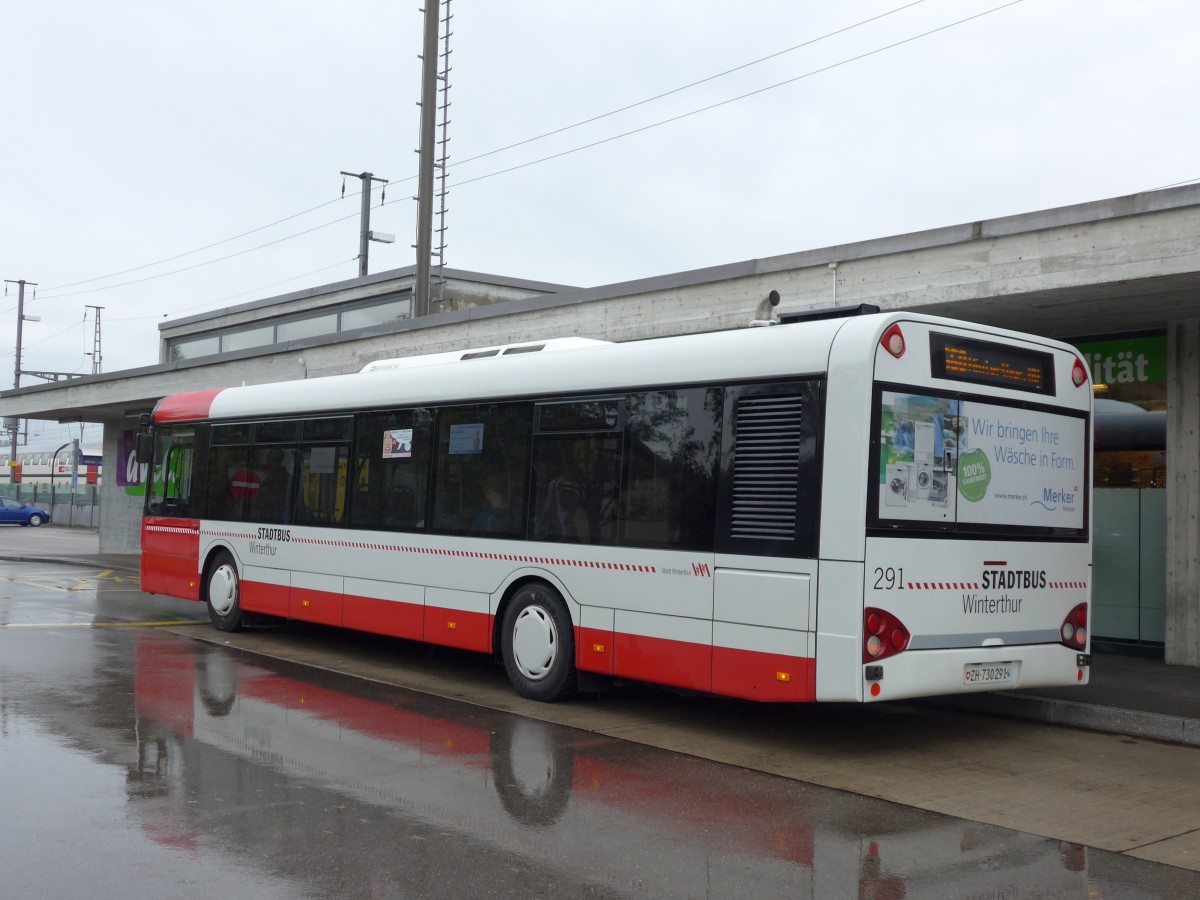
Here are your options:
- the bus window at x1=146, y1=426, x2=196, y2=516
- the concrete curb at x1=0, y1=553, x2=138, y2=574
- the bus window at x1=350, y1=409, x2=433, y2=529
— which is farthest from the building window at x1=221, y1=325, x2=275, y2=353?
the bus window at x1=350, y1=409, x2=433, y2=529

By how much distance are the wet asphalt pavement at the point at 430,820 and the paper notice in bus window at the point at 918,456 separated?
196 cm

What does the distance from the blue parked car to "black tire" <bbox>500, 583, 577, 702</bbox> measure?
5122 centimetres

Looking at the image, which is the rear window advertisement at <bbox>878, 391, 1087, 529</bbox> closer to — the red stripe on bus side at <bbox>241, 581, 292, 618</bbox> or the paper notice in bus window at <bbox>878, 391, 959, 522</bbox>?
the paper notice in bus window at <bbox>878, 391, 959, 522</bbox>

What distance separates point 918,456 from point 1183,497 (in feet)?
19.2

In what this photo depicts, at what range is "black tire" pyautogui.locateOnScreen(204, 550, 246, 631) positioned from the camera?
47.3 feet

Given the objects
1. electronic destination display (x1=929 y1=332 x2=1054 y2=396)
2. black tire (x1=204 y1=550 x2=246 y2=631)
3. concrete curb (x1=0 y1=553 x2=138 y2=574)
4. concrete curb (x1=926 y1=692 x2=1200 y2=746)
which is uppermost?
electronic destination display (x1=929 y1=332 x2=1054 y2=396)

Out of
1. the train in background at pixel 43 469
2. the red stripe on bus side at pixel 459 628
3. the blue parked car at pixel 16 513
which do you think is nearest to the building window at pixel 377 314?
the red stripe on bus side at pixel 459 628

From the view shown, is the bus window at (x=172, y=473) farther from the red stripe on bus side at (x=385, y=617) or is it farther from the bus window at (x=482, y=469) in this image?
the bus window at (x=482, y=469)

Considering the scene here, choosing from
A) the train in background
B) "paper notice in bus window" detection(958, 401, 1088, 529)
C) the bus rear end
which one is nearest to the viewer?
the bus rear end

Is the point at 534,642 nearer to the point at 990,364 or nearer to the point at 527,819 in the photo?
the point at 527,819

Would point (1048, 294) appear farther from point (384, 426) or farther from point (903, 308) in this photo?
point (384, 426)

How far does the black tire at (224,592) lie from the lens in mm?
14414

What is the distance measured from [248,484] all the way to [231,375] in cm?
1214

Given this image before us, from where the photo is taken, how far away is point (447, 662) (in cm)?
1274
